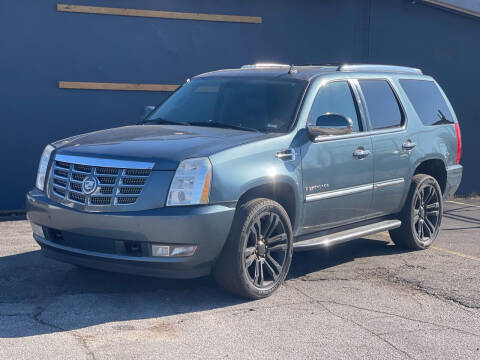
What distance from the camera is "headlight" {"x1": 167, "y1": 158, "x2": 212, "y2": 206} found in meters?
5.30

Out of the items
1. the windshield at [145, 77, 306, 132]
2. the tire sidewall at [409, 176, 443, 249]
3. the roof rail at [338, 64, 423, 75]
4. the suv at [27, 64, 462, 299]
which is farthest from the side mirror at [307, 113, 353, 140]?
the tire sidewall at [409, 176, 443, 249]

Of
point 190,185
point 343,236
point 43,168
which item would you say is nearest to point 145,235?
point 190,185

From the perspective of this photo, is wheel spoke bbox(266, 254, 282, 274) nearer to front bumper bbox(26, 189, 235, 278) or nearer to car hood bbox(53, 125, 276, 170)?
front bumper bbox(26, 189, 235, 278)

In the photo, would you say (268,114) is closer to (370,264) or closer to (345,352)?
(370,264)

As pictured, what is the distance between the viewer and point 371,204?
23.2 ft

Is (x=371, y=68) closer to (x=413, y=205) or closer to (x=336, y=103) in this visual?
(x=336, y=103)

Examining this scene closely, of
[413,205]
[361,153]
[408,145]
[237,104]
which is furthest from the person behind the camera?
[413,205]

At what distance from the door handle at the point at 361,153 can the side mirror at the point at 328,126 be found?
18.6 inches

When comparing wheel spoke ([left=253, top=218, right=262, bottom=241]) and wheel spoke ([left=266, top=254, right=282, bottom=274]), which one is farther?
wheel spoke ([left=266, top=254, right=282, bottom=274])

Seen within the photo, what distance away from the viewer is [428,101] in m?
8.24

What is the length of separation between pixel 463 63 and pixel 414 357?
9499mm

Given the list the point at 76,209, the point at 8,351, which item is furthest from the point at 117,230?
the point at 8,351

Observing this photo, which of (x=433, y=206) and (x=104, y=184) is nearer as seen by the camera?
(x=104, y=184)

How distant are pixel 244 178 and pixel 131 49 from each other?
530 centimetres
